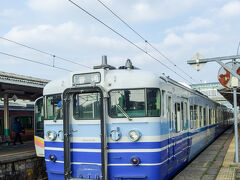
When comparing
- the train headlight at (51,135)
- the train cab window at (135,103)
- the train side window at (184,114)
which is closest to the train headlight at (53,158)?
the train headlight at (51,135)

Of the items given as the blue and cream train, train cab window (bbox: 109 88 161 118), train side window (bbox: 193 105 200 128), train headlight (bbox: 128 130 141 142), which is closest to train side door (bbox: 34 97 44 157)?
the blue and cream train

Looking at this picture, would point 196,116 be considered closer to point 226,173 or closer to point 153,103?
point 226,173

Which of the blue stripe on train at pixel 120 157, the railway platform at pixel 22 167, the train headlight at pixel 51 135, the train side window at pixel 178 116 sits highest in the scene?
the train side window at pixel 178 116

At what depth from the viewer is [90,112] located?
6578 mm

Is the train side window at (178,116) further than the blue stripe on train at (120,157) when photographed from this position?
Yes

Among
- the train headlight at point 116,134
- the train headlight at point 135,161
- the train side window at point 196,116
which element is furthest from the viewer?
the train side window at point 196,116

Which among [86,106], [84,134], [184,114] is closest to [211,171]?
[184,114]

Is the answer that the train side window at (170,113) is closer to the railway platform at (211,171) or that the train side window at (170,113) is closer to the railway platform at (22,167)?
the railway platform at (211,171)

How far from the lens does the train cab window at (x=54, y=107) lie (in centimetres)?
696

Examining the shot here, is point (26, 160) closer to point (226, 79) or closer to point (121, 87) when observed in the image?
point (121, 87)

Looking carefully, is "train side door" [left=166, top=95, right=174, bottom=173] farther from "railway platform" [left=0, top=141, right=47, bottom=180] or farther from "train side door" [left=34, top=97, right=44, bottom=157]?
"railway platform" [left=0, top=141, right=47, bottom=180]

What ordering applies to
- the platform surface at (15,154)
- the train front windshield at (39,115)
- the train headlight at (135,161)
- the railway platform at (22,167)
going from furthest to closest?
the platform surface at (15,154) → the railway platform at (22,167) → the train front windshield at (39,115) → the train headlight at (135,161)

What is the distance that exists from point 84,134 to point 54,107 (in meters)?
1.10

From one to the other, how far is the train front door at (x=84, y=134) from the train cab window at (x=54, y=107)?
0.35 m
